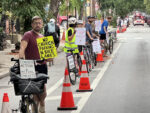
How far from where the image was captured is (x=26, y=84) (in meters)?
8.63

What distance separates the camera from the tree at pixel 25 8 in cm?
2634

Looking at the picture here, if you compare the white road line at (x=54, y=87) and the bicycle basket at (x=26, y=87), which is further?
the white road line at (x=54, y=87)

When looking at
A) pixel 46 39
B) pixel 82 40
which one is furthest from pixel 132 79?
pixel 46 39

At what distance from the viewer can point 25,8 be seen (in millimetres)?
26312

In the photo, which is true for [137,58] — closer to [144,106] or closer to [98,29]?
[98,29]

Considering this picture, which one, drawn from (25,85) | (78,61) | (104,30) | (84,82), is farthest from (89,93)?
(104,30)

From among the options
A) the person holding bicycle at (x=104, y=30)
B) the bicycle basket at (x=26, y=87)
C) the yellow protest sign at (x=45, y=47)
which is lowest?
the person holding bicycle at (x=104, y=30)

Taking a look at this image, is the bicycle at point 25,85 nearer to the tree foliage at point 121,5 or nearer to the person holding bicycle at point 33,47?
the person holding bicycle at point 33,47

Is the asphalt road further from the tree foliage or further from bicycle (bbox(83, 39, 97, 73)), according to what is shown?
the tree foliage

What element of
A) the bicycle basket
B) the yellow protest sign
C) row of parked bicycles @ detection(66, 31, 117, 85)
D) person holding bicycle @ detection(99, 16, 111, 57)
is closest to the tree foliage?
person holding bicycle @ detection(99, 16, 111, 57)

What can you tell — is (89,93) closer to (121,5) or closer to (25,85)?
(25,85)

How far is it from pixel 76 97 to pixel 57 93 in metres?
1.06

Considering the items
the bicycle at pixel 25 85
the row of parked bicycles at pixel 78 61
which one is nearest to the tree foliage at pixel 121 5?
the row of parked bicycles at pixel 78 61

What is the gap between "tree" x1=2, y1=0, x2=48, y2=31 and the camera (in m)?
26.3
